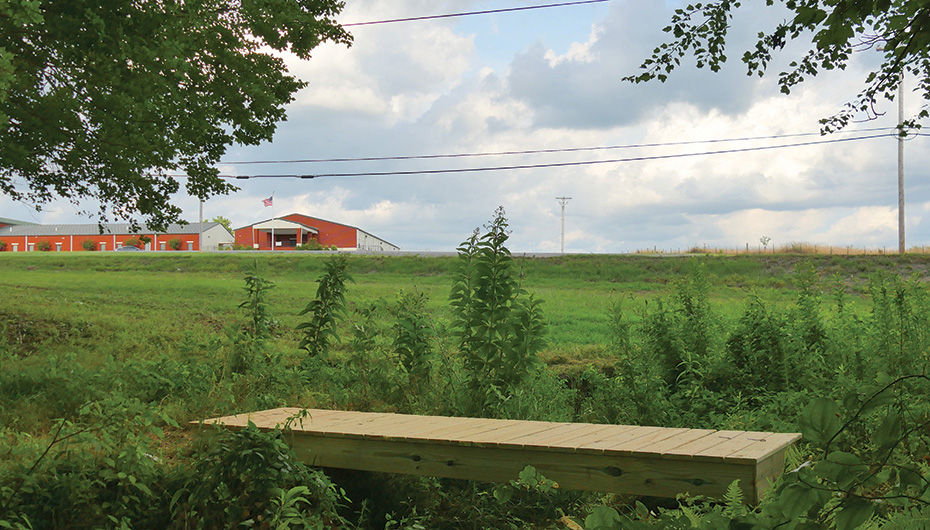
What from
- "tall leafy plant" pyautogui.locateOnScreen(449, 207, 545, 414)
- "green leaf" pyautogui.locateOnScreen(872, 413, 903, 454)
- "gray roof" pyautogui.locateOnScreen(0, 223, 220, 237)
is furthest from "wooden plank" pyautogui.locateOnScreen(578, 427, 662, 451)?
"gray roof" pyautogui.locateOnScreen(0, 223, 220, 237)

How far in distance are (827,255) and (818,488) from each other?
2842 cm

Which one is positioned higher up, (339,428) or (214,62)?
(214,62)

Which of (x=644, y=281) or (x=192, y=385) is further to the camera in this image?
(x=644, y=281)

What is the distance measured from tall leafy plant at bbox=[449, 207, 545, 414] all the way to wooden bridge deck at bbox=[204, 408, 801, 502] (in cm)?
92

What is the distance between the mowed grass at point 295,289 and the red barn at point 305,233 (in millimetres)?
20168

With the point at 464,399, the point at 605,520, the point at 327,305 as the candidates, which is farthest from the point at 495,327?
the point at 605,520

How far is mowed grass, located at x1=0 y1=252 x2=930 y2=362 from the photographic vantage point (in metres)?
11.1

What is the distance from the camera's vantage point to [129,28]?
7.38 meters

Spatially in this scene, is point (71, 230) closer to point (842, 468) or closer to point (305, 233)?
point (305, 233)

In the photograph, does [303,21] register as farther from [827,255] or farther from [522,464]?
[827,255]

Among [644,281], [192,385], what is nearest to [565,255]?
[644,281]

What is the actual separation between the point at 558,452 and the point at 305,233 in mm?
56418

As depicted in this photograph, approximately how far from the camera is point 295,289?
72.7 ft

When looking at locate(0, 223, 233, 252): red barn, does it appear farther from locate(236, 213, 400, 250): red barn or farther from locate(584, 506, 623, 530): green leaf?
locate(584, 506, 623, 530): green leaf
